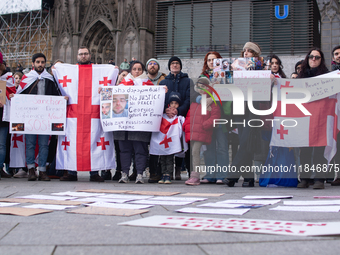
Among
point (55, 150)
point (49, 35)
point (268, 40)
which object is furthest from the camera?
point (49, 35)

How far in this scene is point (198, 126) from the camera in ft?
22.8

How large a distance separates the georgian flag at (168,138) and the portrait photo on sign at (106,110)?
2.53 ft

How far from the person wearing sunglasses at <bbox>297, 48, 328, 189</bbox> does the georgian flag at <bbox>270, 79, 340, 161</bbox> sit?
100mm

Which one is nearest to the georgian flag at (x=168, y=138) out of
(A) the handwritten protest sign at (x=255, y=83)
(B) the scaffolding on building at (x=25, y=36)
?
(A) the handwritten protest sign at (x=255, y=83)

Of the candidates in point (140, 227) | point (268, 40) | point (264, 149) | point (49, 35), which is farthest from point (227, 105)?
point (49, 35)

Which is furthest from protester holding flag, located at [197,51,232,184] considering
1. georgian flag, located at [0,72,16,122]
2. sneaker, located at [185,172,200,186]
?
georgian flag, located at [0,72,16,122]

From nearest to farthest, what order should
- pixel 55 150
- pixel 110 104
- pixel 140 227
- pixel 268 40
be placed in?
pixel 140 227 → pixel 110 104 → pixel 55 150 → pixel 268 40

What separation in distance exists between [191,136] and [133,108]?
1022 millimetres

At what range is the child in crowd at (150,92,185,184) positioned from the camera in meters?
7.29

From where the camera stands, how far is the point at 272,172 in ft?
21.9

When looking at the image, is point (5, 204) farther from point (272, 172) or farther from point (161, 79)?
point (161, 79)

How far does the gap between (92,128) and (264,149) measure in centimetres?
276

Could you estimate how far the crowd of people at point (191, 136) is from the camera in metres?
6.52

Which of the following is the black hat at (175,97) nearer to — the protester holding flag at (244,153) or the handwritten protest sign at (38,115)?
the protester holding flag at (244,153)
